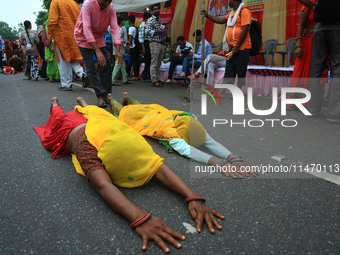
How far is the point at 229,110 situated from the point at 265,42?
3817 millimetres

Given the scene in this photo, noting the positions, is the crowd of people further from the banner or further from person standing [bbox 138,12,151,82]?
the banner

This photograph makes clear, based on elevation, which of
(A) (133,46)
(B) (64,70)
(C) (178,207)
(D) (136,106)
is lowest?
(C) (178,207)

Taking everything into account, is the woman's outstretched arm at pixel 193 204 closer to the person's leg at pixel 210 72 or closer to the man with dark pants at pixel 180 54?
the person's leg at pixel 210 72

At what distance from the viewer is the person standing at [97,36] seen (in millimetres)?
4074

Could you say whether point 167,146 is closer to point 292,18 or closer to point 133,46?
point 292,18

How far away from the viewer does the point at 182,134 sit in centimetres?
264

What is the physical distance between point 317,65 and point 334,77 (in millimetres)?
305

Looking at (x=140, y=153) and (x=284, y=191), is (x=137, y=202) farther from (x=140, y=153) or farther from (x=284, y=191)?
(x=284, y=191)

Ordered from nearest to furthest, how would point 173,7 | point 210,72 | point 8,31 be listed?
point 210,72 → point 173,7 → point 8,31

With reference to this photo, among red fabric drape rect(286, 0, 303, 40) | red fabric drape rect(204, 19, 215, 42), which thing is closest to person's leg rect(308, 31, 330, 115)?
red fabric drape rect(286, 0, 303, 40)

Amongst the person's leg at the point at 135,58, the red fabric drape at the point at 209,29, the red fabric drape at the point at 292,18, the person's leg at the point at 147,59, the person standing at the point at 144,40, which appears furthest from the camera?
the red fabric drape at the point at 209,29

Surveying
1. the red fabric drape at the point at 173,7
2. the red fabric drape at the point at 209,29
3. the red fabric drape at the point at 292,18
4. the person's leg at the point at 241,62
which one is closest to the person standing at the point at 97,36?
the person's leg at the point at 241,62

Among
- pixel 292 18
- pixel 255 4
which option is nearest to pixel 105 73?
pixel 292 18

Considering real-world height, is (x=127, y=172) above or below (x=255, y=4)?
A: below
